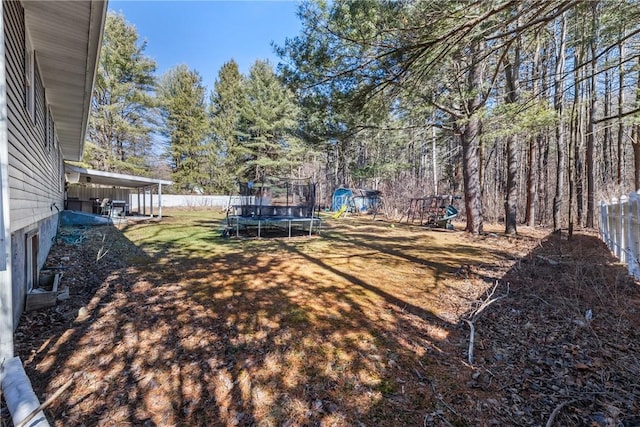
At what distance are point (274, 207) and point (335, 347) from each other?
8456 mm

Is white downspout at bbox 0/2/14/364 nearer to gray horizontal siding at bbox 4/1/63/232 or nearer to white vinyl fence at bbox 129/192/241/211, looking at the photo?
gray horizontal siding at bbox 4/1/63/232

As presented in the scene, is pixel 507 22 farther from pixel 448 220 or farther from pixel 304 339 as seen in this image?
pixel 448 220

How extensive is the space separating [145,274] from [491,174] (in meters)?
25.3

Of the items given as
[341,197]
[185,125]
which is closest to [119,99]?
[185,125]

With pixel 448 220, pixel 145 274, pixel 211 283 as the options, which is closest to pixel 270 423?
pixel 211 283

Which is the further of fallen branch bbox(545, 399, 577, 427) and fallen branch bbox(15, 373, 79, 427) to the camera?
fallen branch bbox(545, 399, 577, 427)

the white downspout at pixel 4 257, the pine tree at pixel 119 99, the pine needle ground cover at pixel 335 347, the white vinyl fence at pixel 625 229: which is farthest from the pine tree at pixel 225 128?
the white downspout at pixel 4 257

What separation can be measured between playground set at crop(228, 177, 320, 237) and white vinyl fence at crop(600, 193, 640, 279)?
804 cm

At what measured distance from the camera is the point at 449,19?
3.64 meters

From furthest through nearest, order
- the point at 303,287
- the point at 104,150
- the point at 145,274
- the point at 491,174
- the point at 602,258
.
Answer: the point at 491,174 → the point at 104,150 → the point at 602,258 → the point at 145,274 → the point at 303,287

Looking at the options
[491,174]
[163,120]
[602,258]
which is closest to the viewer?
[602,258]

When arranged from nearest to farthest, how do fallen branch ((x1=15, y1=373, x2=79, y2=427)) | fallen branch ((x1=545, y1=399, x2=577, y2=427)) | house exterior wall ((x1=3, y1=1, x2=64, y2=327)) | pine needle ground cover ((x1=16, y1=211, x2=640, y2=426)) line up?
fallen branch ((x1=15, y1=373, x2=79, y2=427)) → fallen branch ((x1=545, y1=399, x2=577, y2=427)) → pine needle ground cover ((x1=16, y1=211, x2=640, y2=426)) → house exterior wall ((x1=3, y1=1, x2=64, y2=327))

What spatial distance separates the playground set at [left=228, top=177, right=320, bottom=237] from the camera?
11188mm

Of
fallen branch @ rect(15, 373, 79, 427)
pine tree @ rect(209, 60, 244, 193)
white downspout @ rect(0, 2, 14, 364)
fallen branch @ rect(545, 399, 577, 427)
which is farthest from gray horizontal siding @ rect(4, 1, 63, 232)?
pine tree @ rect(209, 60, 244, 193)
